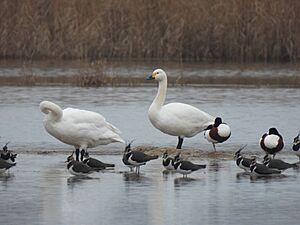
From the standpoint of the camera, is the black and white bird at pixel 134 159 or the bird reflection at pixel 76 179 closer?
the bird reflection at pixel 76 179

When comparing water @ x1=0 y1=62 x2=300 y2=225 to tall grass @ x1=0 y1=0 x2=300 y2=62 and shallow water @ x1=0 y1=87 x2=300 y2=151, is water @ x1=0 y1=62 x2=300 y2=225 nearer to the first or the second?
shallow water @ x1=0 y1=87 x2=300 y2=151

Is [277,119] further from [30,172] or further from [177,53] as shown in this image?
[177,53]

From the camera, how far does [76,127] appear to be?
13.2 metres

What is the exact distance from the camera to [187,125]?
14.6 meters

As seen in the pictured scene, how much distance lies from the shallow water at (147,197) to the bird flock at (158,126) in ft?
0.47

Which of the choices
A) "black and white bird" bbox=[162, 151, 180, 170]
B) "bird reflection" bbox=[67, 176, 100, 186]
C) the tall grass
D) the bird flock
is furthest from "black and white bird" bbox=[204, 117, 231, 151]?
the tall grass

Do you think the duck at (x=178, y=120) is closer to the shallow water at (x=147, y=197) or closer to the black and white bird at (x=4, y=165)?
the shallow water at (x=147, y=197)

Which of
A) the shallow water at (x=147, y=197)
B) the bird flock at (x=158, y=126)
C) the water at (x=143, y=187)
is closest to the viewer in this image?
the shallow water at (x=147, y=197)

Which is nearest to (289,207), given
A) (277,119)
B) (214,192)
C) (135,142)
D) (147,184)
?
(214,192)

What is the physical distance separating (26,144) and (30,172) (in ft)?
10.0

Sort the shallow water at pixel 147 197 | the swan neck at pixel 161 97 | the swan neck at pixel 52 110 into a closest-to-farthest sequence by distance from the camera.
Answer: the shallow water at pixel 147 197 < the swan neck at pixel 52 110 < the swan neck at pixel 161 97

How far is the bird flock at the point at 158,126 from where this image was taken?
39.3 feet

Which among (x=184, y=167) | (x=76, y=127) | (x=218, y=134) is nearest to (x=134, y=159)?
(x=184, y=167)

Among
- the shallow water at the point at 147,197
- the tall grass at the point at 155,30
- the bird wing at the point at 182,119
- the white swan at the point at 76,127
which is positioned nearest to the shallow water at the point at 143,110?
the bird wing at the point at 182,119
